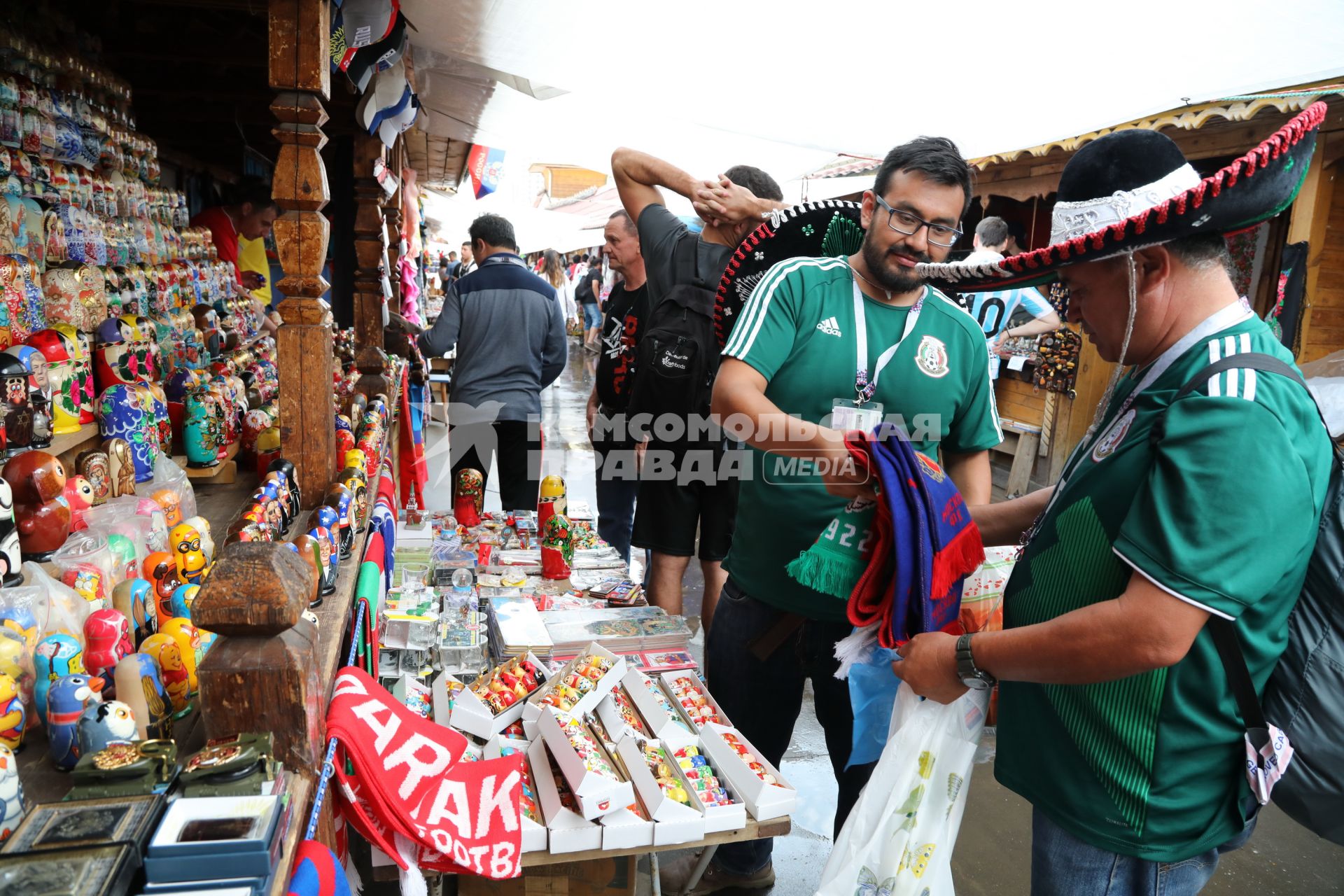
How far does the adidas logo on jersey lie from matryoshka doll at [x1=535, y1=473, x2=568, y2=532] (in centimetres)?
160

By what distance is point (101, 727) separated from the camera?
3.38 feet

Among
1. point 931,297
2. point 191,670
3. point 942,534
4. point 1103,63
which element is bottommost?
point 191,670

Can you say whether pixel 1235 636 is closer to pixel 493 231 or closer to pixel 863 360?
pixel 863 360

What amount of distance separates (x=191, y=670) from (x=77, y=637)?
0.52ft

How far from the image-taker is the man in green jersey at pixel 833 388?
1.86 m

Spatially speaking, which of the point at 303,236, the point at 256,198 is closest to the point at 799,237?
the point at 303,236

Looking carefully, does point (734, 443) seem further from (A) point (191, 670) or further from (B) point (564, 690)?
(A) point (191, 670)

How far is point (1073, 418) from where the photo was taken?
22.1 feet

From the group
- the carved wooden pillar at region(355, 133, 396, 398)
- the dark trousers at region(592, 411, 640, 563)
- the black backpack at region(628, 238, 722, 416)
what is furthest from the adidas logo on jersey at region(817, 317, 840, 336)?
the carved wooden pillar at region(355, 133, 396, 398)

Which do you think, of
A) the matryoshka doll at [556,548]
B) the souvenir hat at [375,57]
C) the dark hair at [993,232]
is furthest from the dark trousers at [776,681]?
the dark hair at [993,232]

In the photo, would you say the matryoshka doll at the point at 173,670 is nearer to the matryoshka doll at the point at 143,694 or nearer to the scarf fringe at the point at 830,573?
the matryoshka doll at the point at 143,694

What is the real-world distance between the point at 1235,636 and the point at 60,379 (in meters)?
2.13

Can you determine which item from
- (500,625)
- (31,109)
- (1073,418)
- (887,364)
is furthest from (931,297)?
(1073,418)

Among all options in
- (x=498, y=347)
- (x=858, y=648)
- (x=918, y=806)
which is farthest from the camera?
(x=498, y=347)
